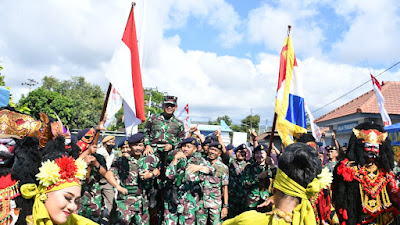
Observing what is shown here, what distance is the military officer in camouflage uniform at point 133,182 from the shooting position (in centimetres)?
585

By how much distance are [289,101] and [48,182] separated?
3.76 meters

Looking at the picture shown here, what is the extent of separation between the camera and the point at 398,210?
179 inches

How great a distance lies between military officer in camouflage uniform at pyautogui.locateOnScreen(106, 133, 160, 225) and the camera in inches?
230

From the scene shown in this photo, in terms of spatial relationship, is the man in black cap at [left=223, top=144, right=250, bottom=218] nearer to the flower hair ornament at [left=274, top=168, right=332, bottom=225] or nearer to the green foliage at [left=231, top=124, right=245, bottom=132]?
the flower hair ornament at [left=274, top=168, right=332, bottom=225]

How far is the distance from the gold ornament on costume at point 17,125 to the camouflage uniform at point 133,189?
2.72 m

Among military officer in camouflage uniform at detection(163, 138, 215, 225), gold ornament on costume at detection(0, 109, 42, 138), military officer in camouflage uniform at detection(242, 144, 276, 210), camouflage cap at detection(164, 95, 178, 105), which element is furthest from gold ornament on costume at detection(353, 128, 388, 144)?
gold ornament on costume at detection(0, 109, 42, 138)

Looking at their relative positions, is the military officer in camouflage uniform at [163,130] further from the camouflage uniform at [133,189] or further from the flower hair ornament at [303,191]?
the flower hair ornament at [303,191]

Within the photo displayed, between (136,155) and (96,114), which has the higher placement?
(96,114)

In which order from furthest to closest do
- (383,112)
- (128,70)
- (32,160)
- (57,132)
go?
1. (383,112)
2. (128,70)
3. (57,132)
4. (32,160)

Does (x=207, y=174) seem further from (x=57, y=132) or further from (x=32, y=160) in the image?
(x=32, y=160)

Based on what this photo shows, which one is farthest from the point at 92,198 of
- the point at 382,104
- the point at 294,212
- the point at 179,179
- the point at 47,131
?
the point at 382,104

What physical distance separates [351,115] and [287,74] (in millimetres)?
13826

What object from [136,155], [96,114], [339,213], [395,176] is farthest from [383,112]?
[96,114]

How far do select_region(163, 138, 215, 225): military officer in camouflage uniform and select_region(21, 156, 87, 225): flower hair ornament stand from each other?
3.15 metres
